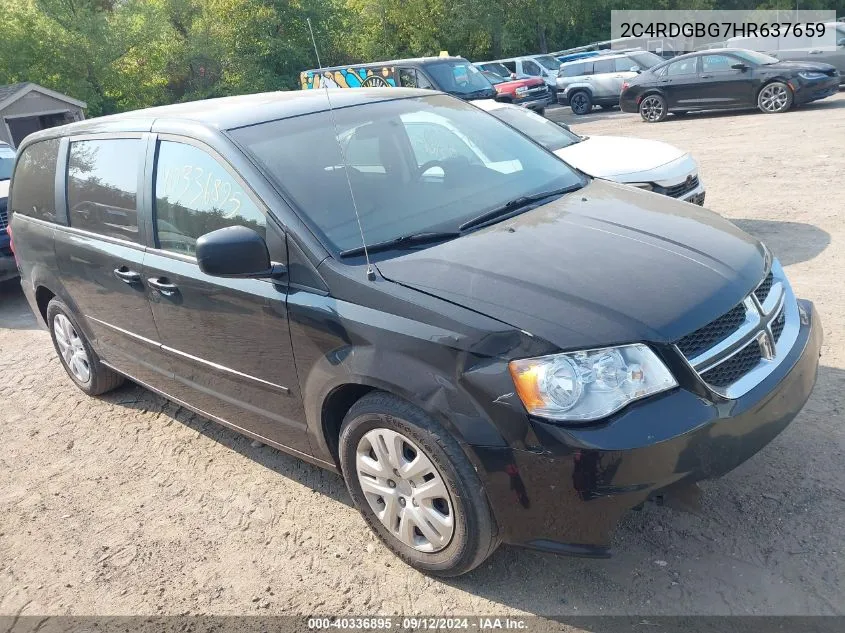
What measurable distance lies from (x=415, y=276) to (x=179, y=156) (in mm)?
1531

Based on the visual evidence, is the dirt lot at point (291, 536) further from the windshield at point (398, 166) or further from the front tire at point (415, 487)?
the windshield at point (398, 166)

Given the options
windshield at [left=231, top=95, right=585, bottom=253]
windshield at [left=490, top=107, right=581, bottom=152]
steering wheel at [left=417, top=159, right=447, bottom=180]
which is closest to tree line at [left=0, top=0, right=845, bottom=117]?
windshield at [left=490, top=107, right=581, bottom=152]

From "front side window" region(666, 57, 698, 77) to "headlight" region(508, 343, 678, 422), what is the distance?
16.3 meters

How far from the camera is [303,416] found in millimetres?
3330

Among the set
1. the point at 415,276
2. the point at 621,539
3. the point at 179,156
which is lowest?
the point at 621,539

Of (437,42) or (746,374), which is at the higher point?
(746,374)

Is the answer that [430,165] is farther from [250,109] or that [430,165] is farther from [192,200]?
[192,200]

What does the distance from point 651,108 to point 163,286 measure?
16409 mm

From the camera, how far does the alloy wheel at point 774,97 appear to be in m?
15.8

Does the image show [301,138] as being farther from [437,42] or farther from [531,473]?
[437,42]

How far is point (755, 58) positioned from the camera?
16.3m

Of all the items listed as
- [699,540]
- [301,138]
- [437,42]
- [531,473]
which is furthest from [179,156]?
[437,42]

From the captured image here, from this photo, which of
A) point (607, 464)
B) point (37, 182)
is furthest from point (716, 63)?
point (607, 464)

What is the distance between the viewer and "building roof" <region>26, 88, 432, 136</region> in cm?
369
